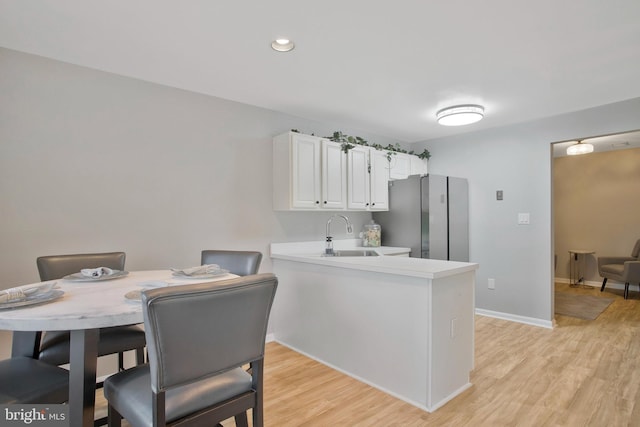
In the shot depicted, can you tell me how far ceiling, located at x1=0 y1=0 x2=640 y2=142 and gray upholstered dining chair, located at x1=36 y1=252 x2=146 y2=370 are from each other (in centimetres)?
133

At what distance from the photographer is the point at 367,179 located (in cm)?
391

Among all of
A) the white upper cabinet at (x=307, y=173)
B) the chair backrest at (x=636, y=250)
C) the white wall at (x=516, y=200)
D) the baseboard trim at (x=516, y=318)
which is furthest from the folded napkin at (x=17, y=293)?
the chair backrest at (x=636, y=250)

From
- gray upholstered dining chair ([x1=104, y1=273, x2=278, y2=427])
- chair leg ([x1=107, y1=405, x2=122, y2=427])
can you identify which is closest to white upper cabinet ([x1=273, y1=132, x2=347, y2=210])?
gray upholstered dining chair ([x1=104, y1=273, x2=278, y2=427])

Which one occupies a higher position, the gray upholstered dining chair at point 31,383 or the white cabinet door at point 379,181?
the white cabinet door at point 379,181

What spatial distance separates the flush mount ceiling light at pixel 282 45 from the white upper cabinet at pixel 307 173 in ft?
3.48

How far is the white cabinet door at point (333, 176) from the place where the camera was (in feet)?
11.4

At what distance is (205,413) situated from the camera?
1.20m

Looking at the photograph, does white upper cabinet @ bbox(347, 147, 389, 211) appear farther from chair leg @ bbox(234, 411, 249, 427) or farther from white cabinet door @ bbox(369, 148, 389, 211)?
chair leg @ bbox(234, 411, 249, 427)

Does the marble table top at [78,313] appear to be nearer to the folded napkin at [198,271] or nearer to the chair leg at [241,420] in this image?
the folded napkin at [198,271]

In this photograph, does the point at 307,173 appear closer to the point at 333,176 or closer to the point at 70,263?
the point at 333,176

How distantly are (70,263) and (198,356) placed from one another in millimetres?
1393

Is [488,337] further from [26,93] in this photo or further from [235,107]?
[26,93]

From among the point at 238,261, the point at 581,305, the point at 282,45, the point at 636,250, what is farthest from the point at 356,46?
the point at 636,250

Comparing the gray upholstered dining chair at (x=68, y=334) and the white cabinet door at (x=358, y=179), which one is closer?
the gray upholstered dining chair at (x=68, y=334)
